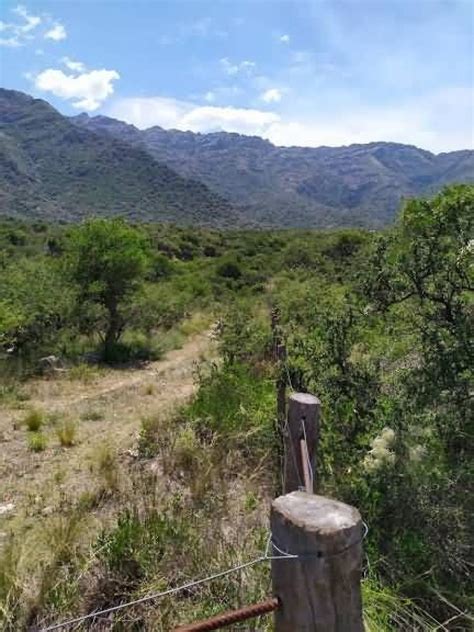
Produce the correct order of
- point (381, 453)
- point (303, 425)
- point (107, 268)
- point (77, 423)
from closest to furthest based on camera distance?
point (303, 425)
point (381, 453)
point (77, 423)
point (107, 268)

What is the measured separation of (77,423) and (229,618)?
24.4 ft

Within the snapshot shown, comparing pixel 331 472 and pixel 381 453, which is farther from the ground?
pixel 381 453

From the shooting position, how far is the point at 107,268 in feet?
46.7

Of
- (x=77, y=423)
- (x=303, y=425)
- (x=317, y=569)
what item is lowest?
(x=77, y=423)

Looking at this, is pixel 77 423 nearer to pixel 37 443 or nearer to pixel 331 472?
pixel 37 443

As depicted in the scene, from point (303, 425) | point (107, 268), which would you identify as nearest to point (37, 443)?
point (303, 425)

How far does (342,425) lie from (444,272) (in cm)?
142

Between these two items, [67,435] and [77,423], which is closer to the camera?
[67,435]

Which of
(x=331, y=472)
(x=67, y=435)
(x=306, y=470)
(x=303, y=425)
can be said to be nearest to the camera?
(x=306, y=470)

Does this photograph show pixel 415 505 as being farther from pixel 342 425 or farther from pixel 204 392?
pixel 204 392

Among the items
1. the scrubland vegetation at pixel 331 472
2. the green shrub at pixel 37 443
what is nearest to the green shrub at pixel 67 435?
the scrubland vegetation at pixel 331 472

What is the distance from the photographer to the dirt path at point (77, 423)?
18.5ft

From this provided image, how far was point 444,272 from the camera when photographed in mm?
4285

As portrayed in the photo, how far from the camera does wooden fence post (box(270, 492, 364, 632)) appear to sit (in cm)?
144
